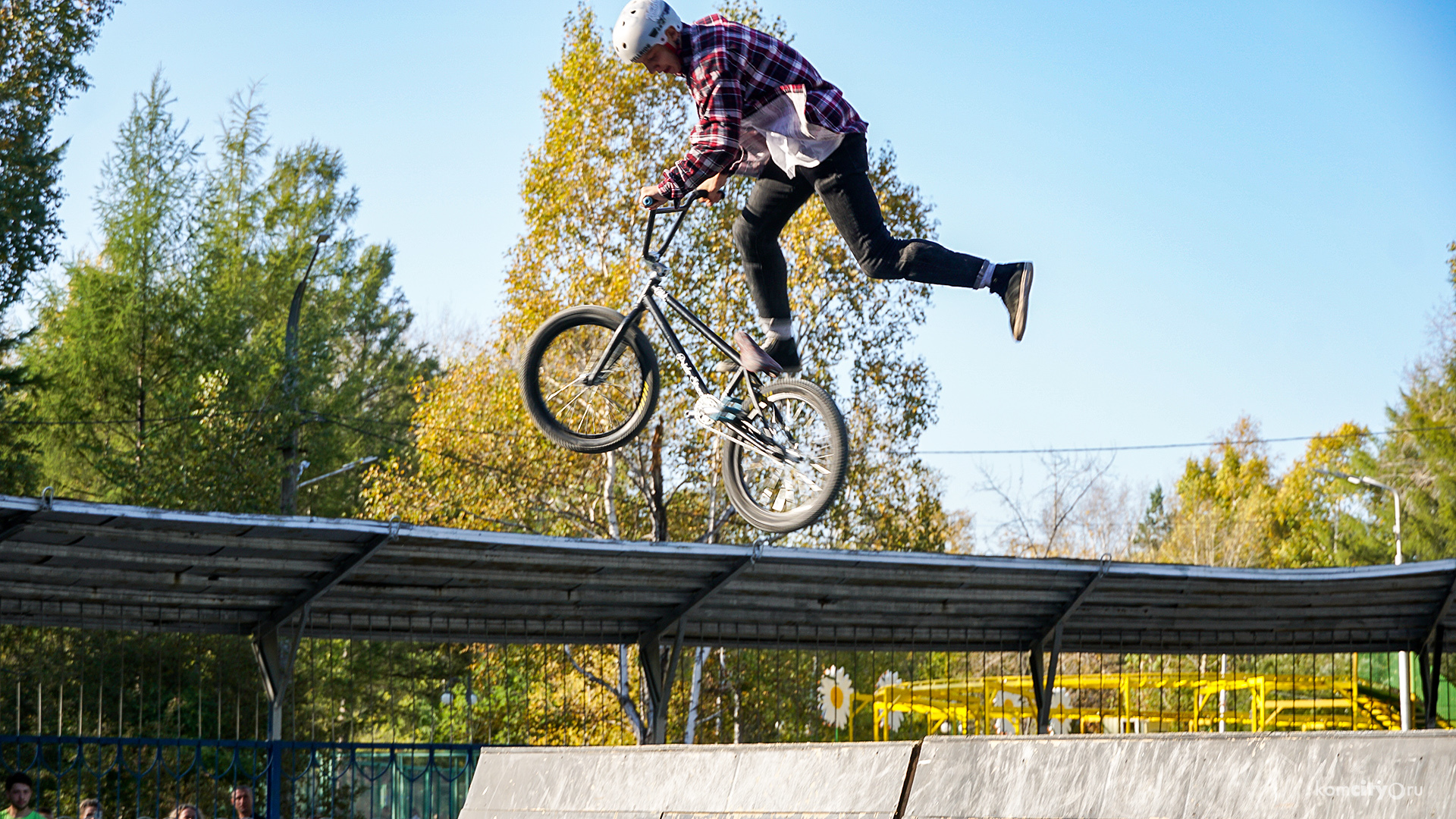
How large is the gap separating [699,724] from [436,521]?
5372mm

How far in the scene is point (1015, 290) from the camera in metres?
5.02

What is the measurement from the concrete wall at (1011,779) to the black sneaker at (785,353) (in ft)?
5.89

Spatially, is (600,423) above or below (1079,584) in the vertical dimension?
above

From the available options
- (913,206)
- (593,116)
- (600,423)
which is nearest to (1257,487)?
(913,206)

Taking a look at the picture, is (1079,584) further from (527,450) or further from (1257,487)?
(1257,487)

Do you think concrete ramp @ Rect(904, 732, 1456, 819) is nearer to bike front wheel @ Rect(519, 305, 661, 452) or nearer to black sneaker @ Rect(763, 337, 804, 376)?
black sneaker @ Rect(763, 337, 804, 376)

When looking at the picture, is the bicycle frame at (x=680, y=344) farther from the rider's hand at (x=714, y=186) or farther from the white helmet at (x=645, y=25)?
the white helmet at (x=645, y=25)

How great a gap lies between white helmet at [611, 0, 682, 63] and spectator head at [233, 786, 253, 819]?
591 cm

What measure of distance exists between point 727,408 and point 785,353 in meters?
0.37

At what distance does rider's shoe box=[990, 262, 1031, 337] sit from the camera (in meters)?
4.96

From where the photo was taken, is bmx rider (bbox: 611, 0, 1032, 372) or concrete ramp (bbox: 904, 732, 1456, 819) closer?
concrete ramp (bbox: 904, 732, 1456, 819)

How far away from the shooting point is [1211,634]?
11898 mm

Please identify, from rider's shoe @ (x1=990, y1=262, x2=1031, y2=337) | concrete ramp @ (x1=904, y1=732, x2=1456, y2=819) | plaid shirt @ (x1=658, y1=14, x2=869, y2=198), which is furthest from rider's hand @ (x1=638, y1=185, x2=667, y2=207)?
concrete ramp @ (x1=904, y1=732, x2=1456, y2=819)

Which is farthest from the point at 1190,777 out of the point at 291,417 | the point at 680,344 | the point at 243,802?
the point at 291,417
